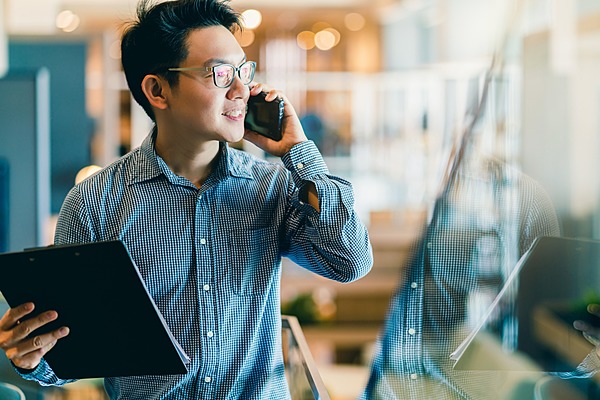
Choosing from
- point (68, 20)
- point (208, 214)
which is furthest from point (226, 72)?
point (68, 20)

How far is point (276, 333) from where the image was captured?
1.44 m

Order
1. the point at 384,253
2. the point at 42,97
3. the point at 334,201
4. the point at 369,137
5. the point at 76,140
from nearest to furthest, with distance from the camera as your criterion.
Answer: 1. the point at 334,201
2. the point at 42,97
3. the point at 76,140
4. the point at 384,253
5. the point at 369,137

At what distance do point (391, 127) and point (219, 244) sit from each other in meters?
7.12

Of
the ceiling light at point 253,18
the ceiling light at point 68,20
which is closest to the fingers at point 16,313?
the ceiling light at point 68,20


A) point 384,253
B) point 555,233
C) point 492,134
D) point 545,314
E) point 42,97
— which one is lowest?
point 384,253

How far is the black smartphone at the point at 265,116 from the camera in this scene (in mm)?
1456

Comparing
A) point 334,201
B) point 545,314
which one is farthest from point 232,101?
point 545,314

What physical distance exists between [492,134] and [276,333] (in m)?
0.55

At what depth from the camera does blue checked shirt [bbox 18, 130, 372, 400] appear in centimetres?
136

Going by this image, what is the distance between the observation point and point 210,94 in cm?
135

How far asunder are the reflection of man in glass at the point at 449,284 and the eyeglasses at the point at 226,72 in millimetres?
472

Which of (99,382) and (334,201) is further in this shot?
(99,382)

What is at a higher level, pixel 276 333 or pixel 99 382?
pixel 276 333

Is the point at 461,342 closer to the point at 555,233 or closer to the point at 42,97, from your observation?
the point at 555,233
